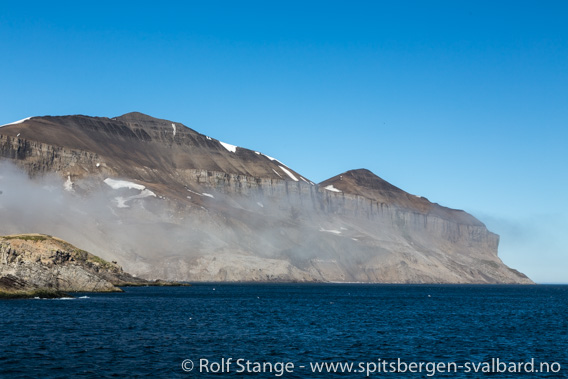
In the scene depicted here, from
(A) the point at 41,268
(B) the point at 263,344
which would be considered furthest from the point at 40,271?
(B) the point at 263,344

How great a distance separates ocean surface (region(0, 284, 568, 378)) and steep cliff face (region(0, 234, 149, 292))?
31.5ft

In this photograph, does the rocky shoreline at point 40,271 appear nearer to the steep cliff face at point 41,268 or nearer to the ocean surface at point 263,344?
the steep cliff face at point 41,268

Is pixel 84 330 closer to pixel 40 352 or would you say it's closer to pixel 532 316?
pixel 40 352

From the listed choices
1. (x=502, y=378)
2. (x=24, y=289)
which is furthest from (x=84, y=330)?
(x=24, y=289)

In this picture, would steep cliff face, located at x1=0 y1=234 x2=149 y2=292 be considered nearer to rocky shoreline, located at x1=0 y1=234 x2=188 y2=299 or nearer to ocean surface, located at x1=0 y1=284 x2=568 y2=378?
rocky shoreline, located at x1=0 y1=234 x2=188 y2=299

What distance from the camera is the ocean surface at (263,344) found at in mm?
42062

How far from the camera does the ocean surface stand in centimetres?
4206

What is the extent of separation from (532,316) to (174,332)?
184 ft

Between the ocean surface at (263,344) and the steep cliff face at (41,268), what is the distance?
31.5 feet

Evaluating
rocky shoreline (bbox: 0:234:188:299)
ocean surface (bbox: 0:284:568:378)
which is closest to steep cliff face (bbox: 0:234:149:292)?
rocky shoreline (bbox: 0:234:188:299)

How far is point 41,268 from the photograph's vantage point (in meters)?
104

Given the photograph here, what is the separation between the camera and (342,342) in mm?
56656

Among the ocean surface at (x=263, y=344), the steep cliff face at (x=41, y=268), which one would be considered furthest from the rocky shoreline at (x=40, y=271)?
the ocean surface at (x=263, y=344)

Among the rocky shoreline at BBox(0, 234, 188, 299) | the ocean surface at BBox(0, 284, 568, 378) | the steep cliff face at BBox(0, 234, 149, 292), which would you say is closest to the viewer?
the ocean surface at BBox(0, 284, 568, 378)
